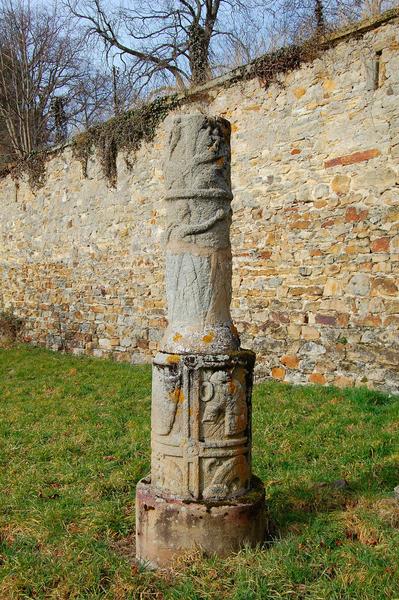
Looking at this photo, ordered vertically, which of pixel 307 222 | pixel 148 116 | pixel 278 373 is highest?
pixel 148 116

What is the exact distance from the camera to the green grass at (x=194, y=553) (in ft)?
9.37

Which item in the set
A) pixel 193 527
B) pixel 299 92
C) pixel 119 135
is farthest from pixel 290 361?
pixel 119 135

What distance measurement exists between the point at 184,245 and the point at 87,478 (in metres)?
2.15

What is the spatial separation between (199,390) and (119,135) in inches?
308

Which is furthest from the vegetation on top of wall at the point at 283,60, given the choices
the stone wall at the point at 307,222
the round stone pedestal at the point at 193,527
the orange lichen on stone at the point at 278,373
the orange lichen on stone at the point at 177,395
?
the round stone pedestal at the point at 193,527

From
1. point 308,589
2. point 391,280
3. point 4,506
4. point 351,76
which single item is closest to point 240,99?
point 351,76

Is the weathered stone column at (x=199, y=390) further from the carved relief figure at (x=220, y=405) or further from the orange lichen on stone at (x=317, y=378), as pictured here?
the orange lichen on stone at (x=317, y=378)

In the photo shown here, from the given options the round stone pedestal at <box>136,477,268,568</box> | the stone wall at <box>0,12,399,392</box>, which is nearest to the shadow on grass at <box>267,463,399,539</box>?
the round stone pedestal at <box>136,477,268,568</box>

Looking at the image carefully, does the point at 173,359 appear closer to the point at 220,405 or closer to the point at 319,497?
the point at 220,405

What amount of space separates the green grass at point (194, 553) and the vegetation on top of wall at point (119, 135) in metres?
4.58

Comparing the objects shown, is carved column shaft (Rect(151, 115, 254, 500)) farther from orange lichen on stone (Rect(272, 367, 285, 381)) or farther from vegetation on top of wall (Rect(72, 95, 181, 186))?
vegetation on top of wall (Rect(72, 95, 181, 186))

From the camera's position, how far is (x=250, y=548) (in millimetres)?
3094

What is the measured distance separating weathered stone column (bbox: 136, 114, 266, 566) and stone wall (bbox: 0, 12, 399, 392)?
346 centimetres

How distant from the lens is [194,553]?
3.01 metres
